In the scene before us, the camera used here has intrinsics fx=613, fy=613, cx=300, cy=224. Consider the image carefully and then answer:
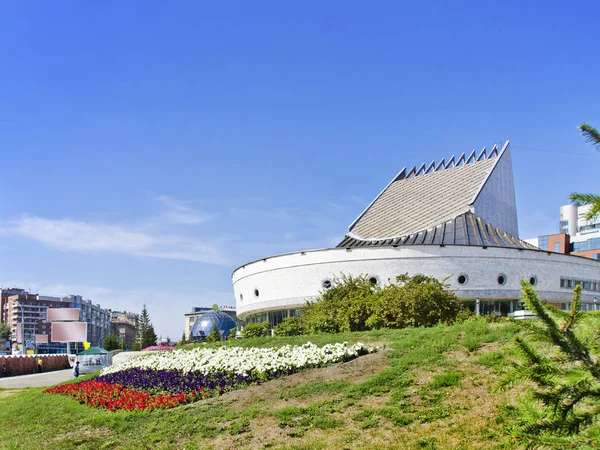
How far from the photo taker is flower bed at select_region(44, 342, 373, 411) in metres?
14.2

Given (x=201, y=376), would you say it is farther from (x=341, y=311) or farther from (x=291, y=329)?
(x=291, y=329)

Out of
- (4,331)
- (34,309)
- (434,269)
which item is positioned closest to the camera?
(434,269)

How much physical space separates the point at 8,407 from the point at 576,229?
98.8 metres

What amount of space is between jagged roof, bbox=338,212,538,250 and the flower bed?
25.3 m

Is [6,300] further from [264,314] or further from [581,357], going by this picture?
[581,357]

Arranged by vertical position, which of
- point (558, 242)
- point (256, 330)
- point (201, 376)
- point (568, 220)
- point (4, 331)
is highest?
point (568, 220)

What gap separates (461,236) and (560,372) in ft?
130

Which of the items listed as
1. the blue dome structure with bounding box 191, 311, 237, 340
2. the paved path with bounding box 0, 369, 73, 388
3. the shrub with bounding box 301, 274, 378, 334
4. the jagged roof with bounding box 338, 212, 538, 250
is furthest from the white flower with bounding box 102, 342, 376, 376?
the blue dome structure with bounding box 191, 311, 237, 340

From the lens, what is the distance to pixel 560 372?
13.4ft

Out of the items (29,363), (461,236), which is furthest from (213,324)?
(461,236)

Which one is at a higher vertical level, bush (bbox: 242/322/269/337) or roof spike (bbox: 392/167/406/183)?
roof spike (bbox: 392/167/406/183)

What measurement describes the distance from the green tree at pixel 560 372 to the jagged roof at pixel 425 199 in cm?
4181

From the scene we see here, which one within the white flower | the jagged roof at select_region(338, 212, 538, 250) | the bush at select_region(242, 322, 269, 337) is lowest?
the bush at select_region(242, 322, 269, 337)

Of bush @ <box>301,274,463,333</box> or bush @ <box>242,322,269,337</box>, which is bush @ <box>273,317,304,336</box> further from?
bush @ <box>242,322,269,337</box>
